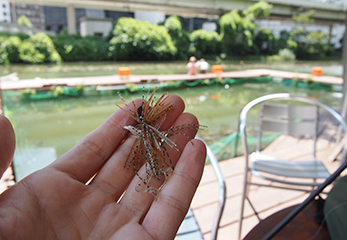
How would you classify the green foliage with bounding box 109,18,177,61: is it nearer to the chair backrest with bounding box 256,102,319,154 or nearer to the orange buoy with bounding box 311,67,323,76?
the orange buoy with bounding box 311,67,323,76

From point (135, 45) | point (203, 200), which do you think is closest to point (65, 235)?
point (203, 200)

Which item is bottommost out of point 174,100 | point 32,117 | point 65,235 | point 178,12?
point 32,117

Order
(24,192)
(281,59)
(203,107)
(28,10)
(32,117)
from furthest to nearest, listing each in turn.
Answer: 1. (281,59)
2. (28,10)
3. (203,107)
4. (32,117)
5. (24,192)

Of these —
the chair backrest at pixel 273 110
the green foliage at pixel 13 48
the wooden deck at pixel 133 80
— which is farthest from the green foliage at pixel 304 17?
the green foliage at pixel 13 48

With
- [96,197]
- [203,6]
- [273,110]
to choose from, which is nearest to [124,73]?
[203,6]

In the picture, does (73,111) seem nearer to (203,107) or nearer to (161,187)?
(203,107)

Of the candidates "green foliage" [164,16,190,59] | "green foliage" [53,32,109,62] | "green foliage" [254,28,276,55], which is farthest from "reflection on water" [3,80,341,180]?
"green foliage" [53,32,109,62]

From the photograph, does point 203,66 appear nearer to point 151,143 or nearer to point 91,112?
point 91,112
